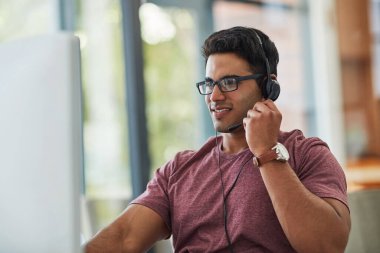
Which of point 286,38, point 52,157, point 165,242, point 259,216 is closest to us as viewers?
point 52,157

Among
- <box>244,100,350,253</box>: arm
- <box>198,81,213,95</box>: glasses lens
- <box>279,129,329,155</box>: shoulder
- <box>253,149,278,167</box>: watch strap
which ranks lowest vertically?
<box>244,100,350,253</box>: arm

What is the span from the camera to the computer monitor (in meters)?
0.90

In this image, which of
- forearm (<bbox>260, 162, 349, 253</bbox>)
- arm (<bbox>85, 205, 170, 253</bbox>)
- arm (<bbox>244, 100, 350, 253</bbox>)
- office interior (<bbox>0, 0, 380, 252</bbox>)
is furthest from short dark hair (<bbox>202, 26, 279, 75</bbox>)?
office interior (<bbox>0, 0, 380, 252</bbox>)

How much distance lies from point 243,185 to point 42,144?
0.72m

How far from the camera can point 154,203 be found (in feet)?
5.29

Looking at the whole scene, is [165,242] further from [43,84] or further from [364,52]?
[364,52]

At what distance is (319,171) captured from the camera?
142cm

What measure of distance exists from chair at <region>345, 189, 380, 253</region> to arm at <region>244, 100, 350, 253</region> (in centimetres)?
35

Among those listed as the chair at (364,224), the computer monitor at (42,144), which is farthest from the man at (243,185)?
the computer monitor at (42,144)

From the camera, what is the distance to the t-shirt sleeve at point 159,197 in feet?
5.29

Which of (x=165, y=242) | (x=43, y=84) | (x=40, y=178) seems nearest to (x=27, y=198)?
(x=40, y=178)

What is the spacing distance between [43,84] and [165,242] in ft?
3.42

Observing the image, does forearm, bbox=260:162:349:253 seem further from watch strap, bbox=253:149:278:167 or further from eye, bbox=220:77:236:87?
eye, bbox=220:77:236:87

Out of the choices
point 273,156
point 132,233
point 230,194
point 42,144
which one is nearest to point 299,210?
point 273,156
